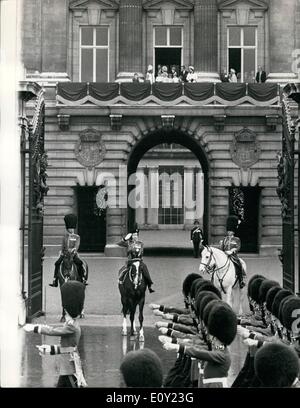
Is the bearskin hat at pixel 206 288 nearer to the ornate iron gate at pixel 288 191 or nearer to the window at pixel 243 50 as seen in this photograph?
the ornate iron gate at pixel 288 191

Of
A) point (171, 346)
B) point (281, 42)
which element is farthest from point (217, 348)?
point (281, 42)

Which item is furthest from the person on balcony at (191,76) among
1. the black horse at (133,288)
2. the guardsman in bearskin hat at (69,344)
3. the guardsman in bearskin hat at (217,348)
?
the guardsman in bearskin hat at (217,348)

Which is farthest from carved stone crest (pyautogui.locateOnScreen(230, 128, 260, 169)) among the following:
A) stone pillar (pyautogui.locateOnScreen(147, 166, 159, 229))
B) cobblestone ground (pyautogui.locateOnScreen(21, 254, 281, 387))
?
stone pillar (pyautogui.locateOnScreen(147, 166, 159, 229))

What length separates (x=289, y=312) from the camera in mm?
9180

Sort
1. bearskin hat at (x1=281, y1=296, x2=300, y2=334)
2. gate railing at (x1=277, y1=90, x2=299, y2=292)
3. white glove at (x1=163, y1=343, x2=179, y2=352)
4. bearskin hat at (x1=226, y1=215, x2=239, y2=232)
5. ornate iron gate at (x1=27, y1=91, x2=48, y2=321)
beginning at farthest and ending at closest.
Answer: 1. bearskin hat at (x1=226, y1=215, x2=239, y2=232)
2. ornate iron gate at (x1=27, y1=91, x2=48, y2=321)
3. gate railing at (x1=277, y1=90, x2=299, y2=292)
4. bearskin hat at (x1=281, y1=296, x2=300, y2=334)
5. white glove at (x1=163, y1=343, x2=179, y2=352)

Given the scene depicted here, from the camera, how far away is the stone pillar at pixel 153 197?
→ 59031 millimetres

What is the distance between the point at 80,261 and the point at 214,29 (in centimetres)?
1955

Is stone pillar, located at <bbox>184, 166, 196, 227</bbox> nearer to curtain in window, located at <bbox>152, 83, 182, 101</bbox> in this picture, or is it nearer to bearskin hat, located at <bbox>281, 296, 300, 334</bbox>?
curtain in window, located at <bbox>152, 83, 182, 101</bbox>

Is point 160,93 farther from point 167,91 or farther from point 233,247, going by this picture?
point 233,247

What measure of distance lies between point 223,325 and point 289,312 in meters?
1.29

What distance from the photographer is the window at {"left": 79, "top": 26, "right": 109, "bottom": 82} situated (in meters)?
35.6

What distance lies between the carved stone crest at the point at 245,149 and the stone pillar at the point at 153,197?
23.8 m

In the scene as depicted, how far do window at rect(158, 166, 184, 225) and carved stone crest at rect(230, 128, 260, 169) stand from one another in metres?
21.1
